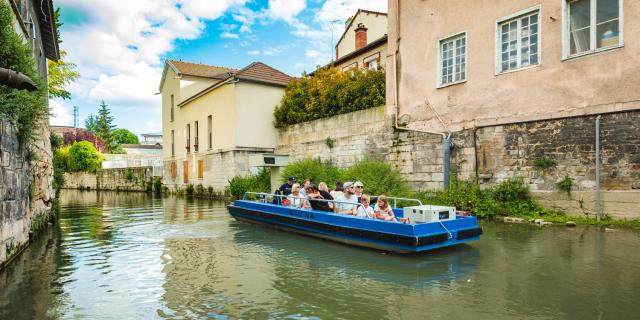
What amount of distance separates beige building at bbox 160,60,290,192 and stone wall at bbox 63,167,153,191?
3.95 m

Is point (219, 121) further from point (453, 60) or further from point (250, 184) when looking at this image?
point (453, 60)

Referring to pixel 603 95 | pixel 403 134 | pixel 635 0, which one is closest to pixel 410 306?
pixel 603 95

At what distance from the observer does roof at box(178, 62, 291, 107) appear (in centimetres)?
2105

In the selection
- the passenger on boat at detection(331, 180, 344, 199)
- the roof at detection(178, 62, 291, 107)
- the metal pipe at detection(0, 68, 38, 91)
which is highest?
the roof at detection(178, 62, 291, 107)

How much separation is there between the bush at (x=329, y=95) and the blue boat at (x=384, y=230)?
25.0 feet

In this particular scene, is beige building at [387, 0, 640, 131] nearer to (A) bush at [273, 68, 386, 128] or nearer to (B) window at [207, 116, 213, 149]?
→ (A) bush at [273, 68, 386, 128]

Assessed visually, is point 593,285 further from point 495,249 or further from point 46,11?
point 46,11

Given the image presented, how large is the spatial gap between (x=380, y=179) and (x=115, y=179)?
27.7 meters

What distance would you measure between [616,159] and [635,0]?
3.31 metres

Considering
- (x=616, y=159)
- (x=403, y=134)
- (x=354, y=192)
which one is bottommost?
(x=354, y=192)

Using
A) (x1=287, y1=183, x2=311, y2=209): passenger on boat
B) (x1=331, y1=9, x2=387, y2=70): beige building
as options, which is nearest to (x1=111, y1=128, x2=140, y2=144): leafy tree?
(x1=331, y1=9, x2=387, y2=70): beige building

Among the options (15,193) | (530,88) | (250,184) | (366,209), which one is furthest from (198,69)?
(366,209)

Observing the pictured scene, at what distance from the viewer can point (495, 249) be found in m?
8.00

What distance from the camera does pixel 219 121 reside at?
22.3 meters
